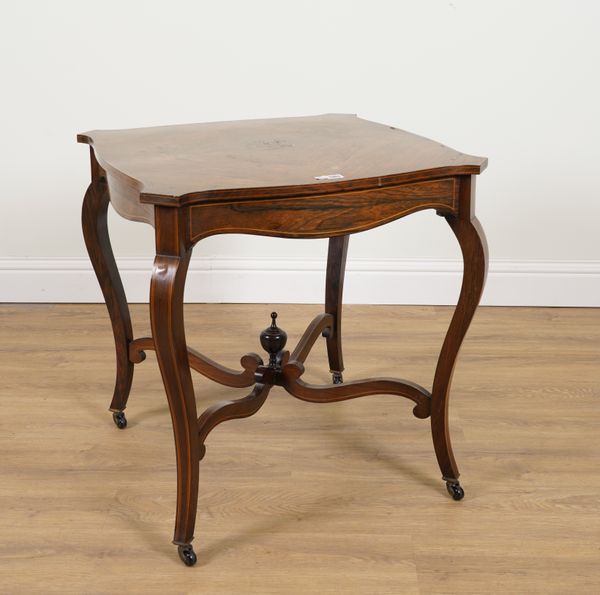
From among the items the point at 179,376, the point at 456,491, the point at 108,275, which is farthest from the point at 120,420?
the point at 456,491

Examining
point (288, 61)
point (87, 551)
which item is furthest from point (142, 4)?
point (87, 551)

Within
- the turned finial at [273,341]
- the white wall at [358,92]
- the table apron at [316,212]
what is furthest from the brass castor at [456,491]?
the white wall at [358,92]

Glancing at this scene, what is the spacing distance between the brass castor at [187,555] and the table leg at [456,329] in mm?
591

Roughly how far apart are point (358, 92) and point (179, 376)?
173 cm

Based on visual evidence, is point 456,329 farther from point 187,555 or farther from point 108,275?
point 108,275

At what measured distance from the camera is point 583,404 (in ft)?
8.21

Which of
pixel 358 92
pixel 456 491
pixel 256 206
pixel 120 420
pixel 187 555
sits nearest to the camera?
pixel 256 206

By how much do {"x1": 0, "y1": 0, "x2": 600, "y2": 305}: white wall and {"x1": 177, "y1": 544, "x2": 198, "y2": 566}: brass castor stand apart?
160 cm

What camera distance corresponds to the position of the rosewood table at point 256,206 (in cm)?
160

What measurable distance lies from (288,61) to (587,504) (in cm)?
180

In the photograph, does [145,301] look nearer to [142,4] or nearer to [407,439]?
[142,4]

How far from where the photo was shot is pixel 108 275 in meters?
2.24

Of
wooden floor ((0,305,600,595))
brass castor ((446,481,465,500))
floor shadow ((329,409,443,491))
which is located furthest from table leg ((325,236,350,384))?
brass castor ((446,481,465,500))

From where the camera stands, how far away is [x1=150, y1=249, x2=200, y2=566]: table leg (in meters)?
1.59
